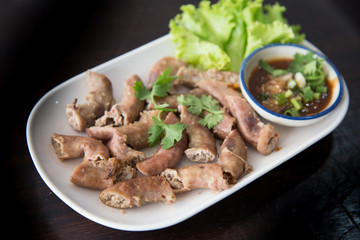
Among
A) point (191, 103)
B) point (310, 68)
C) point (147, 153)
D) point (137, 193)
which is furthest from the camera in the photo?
point (310, 68)

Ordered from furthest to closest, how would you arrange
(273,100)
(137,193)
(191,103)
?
1. (273,100)
2. (191,103)
3. (137,193)

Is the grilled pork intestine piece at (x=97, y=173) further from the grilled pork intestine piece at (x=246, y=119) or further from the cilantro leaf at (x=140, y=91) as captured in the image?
the grilled pork intestine piece at (x=246, y=119)

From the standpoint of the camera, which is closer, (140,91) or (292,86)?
(140,91)

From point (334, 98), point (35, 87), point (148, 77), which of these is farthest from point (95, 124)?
point (334, 98)

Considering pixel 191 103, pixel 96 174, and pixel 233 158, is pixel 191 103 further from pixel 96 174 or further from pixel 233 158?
pixel 96 174

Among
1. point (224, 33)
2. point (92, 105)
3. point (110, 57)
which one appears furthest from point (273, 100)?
point (110, 57)

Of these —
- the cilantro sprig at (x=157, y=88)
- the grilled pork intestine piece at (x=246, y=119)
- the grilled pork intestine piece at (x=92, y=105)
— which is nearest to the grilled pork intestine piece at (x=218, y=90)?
the grilled pork intestine piece at (x=246, y=119)

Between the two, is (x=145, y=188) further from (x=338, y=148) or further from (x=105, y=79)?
(x=338, y=148)
